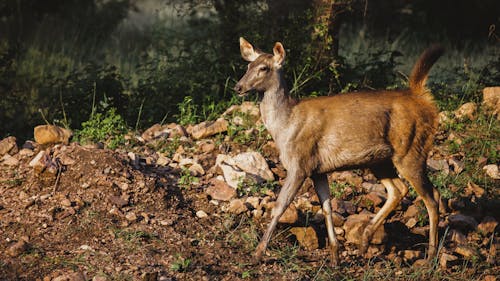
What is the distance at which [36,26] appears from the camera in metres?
15.1

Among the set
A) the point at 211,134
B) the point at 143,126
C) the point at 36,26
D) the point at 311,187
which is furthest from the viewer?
the point at 36,26

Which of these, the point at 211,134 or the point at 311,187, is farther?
the point at 211,134

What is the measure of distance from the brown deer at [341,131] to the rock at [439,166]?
1.65 meters

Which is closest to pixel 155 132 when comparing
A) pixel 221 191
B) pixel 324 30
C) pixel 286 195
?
pixel 221 191

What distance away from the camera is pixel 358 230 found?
7.56 m

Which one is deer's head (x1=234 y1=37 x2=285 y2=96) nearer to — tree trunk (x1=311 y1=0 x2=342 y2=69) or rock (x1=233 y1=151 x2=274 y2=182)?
rock (x1=233 y1=151 x2=274 y2=182)

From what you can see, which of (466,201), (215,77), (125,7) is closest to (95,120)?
(215,77)

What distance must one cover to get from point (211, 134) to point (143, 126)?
4.56ft

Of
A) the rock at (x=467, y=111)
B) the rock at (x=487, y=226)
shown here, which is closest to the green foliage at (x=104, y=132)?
the rock at (x=487, y=226)

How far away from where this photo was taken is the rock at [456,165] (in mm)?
9008

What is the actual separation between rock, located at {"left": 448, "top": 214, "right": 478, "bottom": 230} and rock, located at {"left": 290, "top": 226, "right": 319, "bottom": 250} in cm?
156

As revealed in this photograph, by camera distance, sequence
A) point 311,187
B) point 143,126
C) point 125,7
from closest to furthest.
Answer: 1. point 311,187
2. point 143,126
3. point 125,7

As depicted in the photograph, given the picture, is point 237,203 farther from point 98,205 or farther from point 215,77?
point 215,77

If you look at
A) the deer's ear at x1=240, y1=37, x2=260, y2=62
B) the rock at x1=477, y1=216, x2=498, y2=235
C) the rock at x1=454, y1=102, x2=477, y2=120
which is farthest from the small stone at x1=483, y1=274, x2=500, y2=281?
the rock at x1=454, y1=102, x2=477, y2=120
